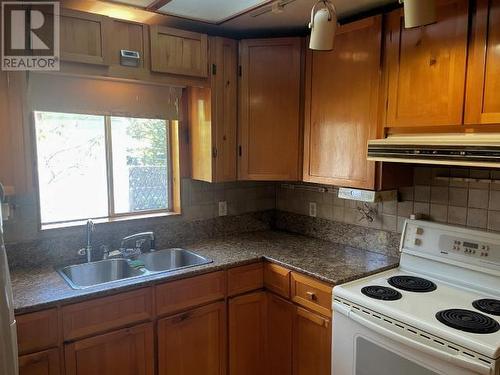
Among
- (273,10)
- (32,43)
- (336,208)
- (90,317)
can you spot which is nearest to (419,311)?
(336,208)

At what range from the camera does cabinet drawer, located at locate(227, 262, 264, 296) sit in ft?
7.21

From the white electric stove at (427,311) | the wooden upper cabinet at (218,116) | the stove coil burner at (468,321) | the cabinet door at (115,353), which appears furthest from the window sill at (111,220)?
the stove coil burner at (468,321)

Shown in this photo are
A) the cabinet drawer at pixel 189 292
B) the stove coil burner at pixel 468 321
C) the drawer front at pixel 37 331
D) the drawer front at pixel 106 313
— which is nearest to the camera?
the stove coil burner at pixel 468 321

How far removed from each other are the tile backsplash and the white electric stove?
9 centimetres

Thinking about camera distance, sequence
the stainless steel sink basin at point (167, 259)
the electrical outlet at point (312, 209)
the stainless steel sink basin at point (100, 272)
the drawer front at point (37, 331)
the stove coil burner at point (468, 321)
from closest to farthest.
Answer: the stove coil burner at point (468, 321) → the drawer front at point (37, 331) → the stainless steel sink basin at point (100, 272) → the stainless steel sink basin at point (167, 259) → the electrical outlet at point (312, 209)

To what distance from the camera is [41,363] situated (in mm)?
1643

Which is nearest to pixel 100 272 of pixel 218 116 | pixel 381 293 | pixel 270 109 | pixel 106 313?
pixel 106 313

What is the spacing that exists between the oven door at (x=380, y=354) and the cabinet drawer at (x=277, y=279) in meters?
0.38

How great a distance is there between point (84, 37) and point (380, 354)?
2.03m

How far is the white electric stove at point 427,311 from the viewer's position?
1427 mm

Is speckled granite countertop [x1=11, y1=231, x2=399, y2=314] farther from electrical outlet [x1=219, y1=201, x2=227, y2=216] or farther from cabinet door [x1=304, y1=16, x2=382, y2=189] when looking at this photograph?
cabinet door [x1=304, y1=16, x2=382, y2=189]

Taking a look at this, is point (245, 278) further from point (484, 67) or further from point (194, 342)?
point (484, 67)

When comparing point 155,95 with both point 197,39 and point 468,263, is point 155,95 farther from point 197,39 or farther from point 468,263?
point 468,263

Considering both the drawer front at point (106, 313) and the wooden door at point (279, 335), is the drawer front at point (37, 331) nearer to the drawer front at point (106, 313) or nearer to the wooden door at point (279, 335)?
the drawer front at point (106, 313)
